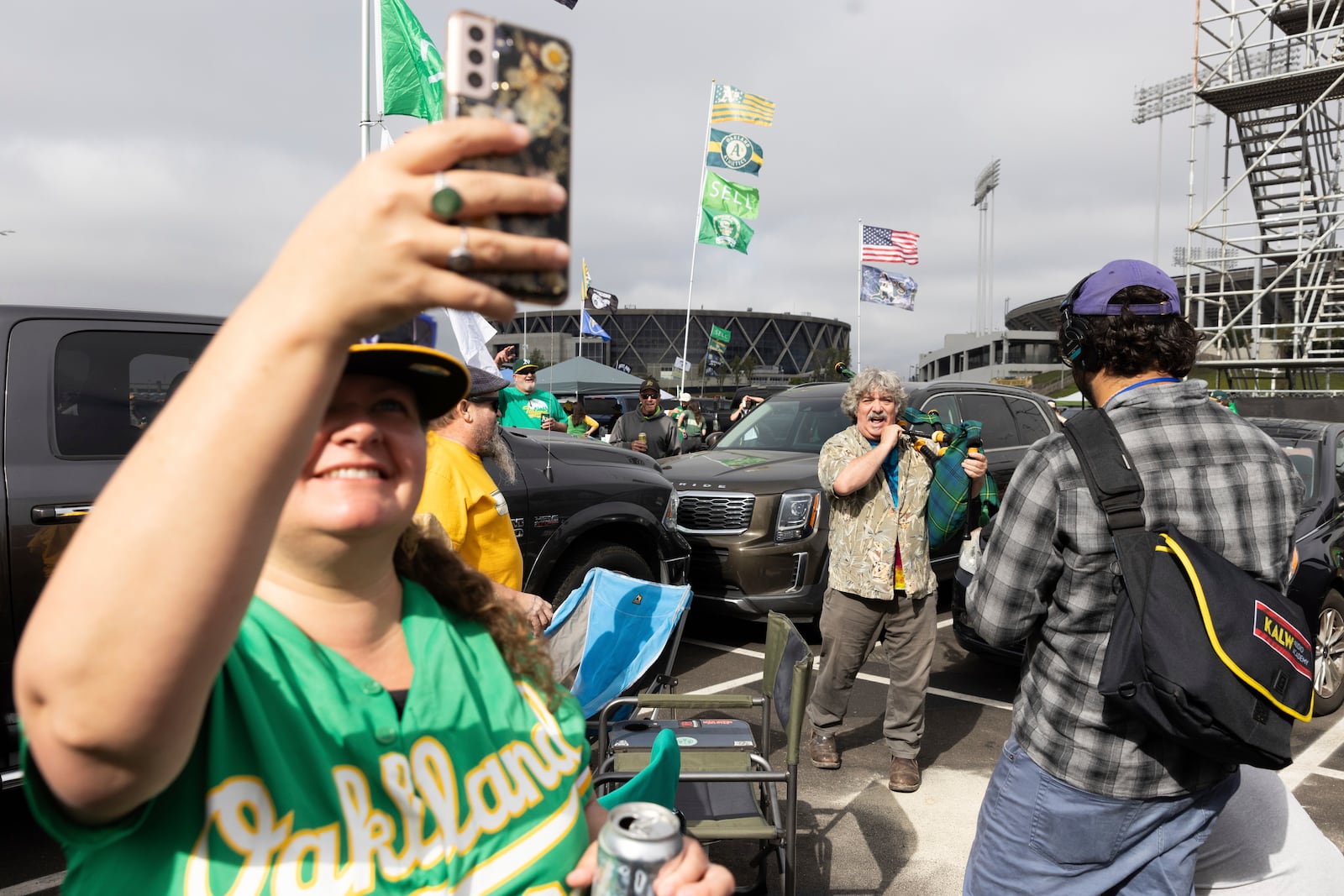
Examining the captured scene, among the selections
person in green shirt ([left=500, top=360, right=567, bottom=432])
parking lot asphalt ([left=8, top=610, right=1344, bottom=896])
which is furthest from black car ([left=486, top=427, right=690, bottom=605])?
person in green shirt ([left=500, top=360, right=567, bottom=432])

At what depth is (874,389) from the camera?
447cm

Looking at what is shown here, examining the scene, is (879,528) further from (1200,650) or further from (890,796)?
(1200,650)

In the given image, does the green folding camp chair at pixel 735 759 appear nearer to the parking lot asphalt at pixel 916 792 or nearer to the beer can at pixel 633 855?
the parking lot asphalt at pixel 916 792

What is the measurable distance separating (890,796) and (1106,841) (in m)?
2.29

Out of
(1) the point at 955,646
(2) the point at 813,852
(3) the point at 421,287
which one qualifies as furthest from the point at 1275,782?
(1) the point at 955,646

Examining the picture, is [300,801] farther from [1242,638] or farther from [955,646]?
[955,646]

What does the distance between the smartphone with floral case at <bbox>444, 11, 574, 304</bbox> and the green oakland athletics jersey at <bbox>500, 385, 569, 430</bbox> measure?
20.2 ft

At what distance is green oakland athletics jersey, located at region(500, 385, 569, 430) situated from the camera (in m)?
7.67

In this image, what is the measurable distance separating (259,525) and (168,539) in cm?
7

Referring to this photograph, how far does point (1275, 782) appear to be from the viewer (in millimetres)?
2115

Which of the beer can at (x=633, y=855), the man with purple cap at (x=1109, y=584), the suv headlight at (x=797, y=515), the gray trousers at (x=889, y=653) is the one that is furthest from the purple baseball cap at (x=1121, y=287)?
the suv headlight at (x=797, y=515)

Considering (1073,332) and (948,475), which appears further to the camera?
(948,475)

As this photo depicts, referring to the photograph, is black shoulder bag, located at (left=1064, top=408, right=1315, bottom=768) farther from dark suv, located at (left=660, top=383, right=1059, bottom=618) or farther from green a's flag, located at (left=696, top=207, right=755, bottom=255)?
green a's flag, located at (left=696, top=207, right=755, bottom=255)

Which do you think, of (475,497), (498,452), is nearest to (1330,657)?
(498,452)
